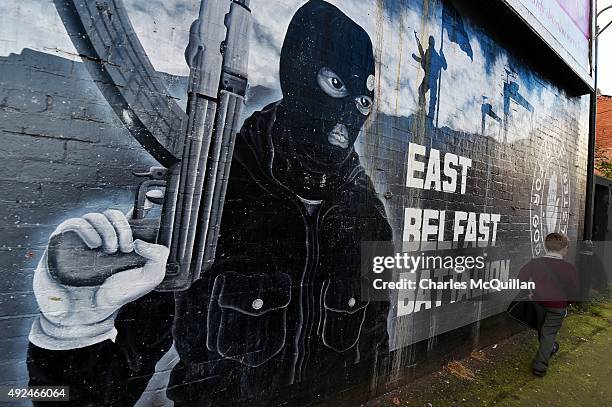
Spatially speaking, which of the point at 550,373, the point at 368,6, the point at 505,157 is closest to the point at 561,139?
the point at 505,157

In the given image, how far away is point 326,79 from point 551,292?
12.3 ft

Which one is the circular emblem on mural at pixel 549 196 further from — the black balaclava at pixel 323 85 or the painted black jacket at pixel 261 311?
the black balaclava at pixel 323 85

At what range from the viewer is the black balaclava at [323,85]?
107 inches

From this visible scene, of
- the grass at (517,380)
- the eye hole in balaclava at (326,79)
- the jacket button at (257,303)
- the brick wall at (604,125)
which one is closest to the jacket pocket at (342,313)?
the jacket button at (257,303)

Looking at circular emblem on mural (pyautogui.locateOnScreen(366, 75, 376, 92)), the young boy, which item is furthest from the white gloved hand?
the young boy

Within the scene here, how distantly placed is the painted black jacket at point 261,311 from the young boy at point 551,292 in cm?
240

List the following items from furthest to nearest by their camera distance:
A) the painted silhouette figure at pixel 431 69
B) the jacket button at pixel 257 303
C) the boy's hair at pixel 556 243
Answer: the boy's hair at pixel 556 243 < the painted silhouette figure at pixel 431 69 < the jacket button at pixel 257 303

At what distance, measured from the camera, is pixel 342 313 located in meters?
3.15

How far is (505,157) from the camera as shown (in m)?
5.14

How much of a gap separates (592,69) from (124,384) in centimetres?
953

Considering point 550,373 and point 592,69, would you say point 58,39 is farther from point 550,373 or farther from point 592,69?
point 592,69

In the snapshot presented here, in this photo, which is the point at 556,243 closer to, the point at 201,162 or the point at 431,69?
the point at 431,69

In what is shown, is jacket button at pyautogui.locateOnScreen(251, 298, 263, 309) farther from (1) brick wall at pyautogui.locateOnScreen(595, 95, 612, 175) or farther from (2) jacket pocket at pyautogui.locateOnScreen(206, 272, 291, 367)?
(1) brick wall at pyautogui.locateOnScreen(595, 95, 612, 175)

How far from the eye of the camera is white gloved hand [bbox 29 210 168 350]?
1.84 metres
